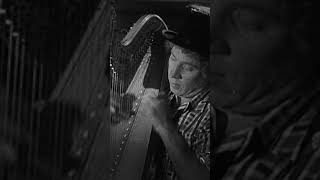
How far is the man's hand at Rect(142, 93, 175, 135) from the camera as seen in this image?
4.29 feet

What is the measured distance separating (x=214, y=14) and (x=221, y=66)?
184mm

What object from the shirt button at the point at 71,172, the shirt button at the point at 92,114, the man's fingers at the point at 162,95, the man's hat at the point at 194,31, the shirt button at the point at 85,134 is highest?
the man's hat at the point at 194,31

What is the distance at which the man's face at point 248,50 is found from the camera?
1398 mm

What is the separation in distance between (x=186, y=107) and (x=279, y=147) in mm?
359

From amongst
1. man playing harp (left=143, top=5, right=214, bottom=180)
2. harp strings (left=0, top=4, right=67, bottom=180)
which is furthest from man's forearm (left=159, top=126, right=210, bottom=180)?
harp strings (left=0, top=4, right=67, bottom=180)

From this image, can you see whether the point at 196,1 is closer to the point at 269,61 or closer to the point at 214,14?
the point at 214,14

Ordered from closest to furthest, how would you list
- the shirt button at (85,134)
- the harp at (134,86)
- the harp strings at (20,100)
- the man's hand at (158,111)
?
1. the harp strings at (20,100)
2. the shirt button at (85,134)
3. the harp at (134,86)
4. the man's hand at (158,111)

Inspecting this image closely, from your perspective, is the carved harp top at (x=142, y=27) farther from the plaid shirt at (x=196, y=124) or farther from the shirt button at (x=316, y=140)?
the shirt button at (x=316, y=140)

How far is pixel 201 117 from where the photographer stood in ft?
4.51

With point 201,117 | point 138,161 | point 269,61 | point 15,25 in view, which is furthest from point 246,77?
point 15,25

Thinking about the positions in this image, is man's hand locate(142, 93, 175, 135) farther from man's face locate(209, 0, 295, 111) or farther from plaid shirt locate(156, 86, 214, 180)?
man's face locate(209, 0, 295, 111)

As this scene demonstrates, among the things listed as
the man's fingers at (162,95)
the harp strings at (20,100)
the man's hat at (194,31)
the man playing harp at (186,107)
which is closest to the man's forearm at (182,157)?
the man playing harp at (186,107)

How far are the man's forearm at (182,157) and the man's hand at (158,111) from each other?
2 centimetres

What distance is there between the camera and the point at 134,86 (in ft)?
3.97
